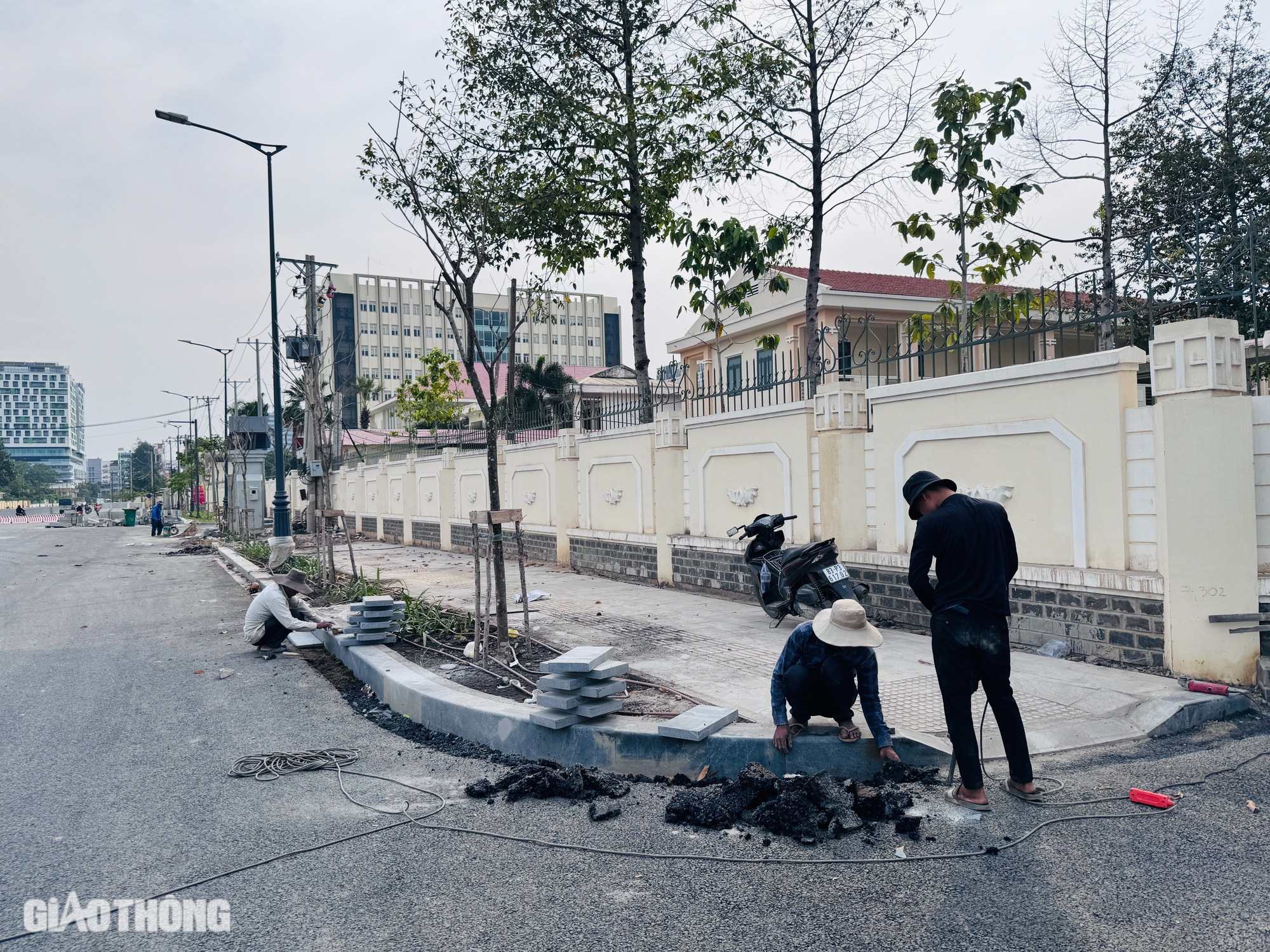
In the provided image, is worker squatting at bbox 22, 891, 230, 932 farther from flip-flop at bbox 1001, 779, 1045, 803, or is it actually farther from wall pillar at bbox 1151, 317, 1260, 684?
wall pillar at bbox 1151, 317, 1260, 684

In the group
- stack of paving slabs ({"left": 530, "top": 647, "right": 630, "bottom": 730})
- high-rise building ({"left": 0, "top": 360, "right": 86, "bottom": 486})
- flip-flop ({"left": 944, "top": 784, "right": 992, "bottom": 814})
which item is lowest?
flip-flop ({"left": 944, "top": 784, "right": 992, "bottom": 814})

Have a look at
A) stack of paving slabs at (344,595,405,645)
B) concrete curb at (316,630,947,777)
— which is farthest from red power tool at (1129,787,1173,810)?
stack of paving slabs at (344,595,405,645)

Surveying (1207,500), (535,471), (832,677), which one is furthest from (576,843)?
(535,471)

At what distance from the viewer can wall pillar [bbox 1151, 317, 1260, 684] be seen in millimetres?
5555

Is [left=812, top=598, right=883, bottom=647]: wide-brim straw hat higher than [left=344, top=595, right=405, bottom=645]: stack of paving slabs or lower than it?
higher

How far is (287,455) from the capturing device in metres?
73.1

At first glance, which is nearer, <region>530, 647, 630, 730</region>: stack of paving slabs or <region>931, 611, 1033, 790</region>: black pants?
<region>931, 611, 1033, 790</region>: black pants

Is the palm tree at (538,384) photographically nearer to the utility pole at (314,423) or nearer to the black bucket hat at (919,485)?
the utility pole at (314,423)

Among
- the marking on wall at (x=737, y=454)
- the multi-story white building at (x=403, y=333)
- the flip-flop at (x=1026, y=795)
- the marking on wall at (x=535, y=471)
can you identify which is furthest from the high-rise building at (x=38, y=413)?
the flip-flop at (x=1026, y=795)

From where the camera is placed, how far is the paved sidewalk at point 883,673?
16.2ft

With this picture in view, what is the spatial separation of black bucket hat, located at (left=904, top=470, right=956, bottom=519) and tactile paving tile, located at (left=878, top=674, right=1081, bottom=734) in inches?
49.3

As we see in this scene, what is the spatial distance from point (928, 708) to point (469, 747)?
2.90m

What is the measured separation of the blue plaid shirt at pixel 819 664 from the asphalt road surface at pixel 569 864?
0.42 m

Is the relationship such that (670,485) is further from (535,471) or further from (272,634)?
(272,634)
